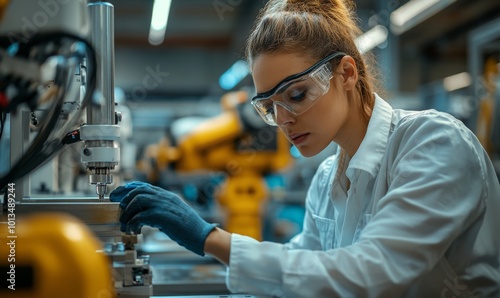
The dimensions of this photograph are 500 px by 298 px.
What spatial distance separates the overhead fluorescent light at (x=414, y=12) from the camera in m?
5.45

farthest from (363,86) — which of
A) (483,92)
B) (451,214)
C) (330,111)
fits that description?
(483,92)

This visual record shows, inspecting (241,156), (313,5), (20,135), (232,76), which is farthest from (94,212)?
(232,76)

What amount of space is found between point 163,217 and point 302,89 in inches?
17.9

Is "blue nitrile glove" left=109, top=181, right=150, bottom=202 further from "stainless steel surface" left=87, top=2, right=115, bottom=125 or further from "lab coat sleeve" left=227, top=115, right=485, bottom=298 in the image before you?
"lab coat sleeve" left=227, top=115, right=485, bottom=298

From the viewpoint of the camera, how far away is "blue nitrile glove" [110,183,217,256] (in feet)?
3.60

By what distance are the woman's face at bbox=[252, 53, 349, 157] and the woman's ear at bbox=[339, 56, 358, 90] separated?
0.02 meters

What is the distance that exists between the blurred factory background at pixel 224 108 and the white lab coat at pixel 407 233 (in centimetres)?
42

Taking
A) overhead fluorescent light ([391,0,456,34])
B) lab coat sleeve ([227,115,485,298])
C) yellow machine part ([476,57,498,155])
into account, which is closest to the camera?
lab coat sleeve ([227,115,485,298])

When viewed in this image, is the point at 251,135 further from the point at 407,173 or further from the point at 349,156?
the point at 407,173

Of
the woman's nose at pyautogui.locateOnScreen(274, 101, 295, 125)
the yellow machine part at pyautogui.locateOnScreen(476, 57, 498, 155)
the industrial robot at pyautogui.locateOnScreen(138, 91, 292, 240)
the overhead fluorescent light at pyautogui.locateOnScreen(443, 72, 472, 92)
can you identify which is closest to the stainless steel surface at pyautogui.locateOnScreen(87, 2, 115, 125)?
the woman's nose at pyautogui.locateOnScreen(274, 101, 295, 125)

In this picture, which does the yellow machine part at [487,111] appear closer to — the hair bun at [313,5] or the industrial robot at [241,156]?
the industrial robot at [241,156]

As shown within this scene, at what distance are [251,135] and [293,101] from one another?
2615mm

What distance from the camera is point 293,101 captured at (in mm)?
1309

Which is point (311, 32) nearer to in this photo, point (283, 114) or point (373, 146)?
point (283, 114)
